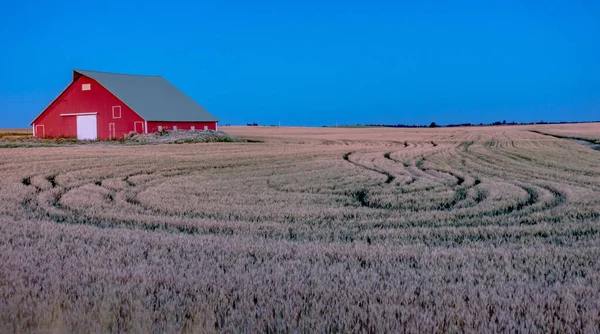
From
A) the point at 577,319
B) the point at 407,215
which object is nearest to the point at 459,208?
the point at 407,215

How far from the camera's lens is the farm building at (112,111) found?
48188 millimetres

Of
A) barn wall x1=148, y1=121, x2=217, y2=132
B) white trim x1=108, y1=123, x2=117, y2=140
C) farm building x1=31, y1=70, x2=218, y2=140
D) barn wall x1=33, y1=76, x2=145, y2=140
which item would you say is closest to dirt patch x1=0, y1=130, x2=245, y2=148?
barn wall x1=148, y1=121, x2=217, y2=132

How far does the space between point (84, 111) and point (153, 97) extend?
5.80 m

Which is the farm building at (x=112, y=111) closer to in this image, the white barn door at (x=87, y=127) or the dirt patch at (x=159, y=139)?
the white barn door at (x=87, y=127)

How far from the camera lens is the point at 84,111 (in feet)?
165

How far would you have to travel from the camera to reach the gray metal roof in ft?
160

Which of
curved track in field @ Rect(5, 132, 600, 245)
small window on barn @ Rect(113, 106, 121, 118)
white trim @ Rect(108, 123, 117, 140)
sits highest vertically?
small window on barn @ Rect(113, 106, 121, 118)

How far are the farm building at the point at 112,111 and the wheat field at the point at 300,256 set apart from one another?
32.4 meters

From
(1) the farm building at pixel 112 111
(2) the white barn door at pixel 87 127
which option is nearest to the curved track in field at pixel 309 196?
(1) the farm building at pixel 112 111

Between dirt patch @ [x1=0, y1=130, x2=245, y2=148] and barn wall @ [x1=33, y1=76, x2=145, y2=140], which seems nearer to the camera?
dirt patch @ [x1=0, y1=130, x2=245, y2=148]

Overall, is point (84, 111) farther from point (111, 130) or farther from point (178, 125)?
point (178, 125)

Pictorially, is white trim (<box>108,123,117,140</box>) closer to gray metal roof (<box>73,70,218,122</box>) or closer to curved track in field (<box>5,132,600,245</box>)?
gray metal roof (<box>73,70,218,122</box>)

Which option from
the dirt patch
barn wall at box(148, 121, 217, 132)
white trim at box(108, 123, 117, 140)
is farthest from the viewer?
white trim at box(108, 123, 117, 140)

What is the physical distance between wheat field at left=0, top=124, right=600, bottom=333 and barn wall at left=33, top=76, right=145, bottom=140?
32429 mm
